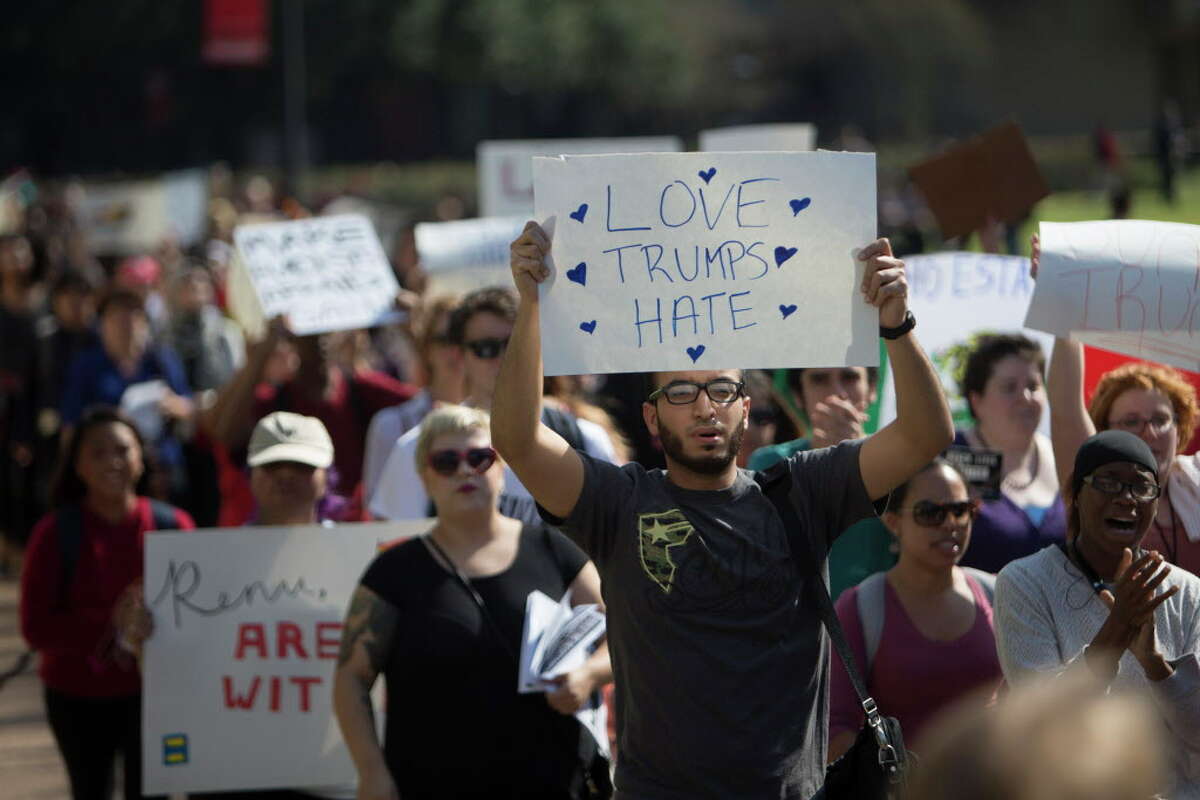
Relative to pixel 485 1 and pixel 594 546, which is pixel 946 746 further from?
pixel 485 1

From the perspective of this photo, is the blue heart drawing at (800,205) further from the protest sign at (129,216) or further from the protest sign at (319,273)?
the protest sign at (129,216)

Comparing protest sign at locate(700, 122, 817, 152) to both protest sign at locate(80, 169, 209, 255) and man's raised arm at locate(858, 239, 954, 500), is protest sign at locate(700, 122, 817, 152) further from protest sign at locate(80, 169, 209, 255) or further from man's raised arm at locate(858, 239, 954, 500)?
protest sign at locate(80, 169, 209, 255)

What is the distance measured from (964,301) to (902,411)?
306 cm

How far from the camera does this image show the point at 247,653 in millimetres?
5414

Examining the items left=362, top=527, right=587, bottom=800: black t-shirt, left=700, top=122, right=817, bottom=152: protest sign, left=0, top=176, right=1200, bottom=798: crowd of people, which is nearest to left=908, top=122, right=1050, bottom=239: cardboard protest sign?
left=0, top=176, right=1200, bottom=798: crowd of people

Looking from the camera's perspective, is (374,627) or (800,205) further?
(374,627)

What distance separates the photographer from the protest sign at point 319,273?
23.6 ft

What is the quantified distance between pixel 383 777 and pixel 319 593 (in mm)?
1037

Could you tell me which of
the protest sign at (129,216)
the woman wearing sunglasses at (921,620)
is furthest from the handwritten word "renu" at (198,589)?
the protest sign at (129,216)

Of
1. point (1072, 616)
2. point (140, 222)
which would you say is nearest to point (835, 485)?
point (1072, 616)

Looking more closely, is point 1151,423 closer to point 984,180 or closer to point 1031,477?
point 1031,477

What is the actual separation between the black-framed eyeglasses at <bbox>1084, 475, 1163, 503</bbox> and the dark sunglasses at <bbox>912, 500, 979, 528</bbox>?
68 cm

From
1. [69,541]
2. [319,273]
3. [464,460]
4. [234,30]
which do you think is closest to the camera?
[464,460]

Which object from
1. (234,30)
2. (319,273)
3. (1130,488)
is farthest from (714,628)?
(234,30)
